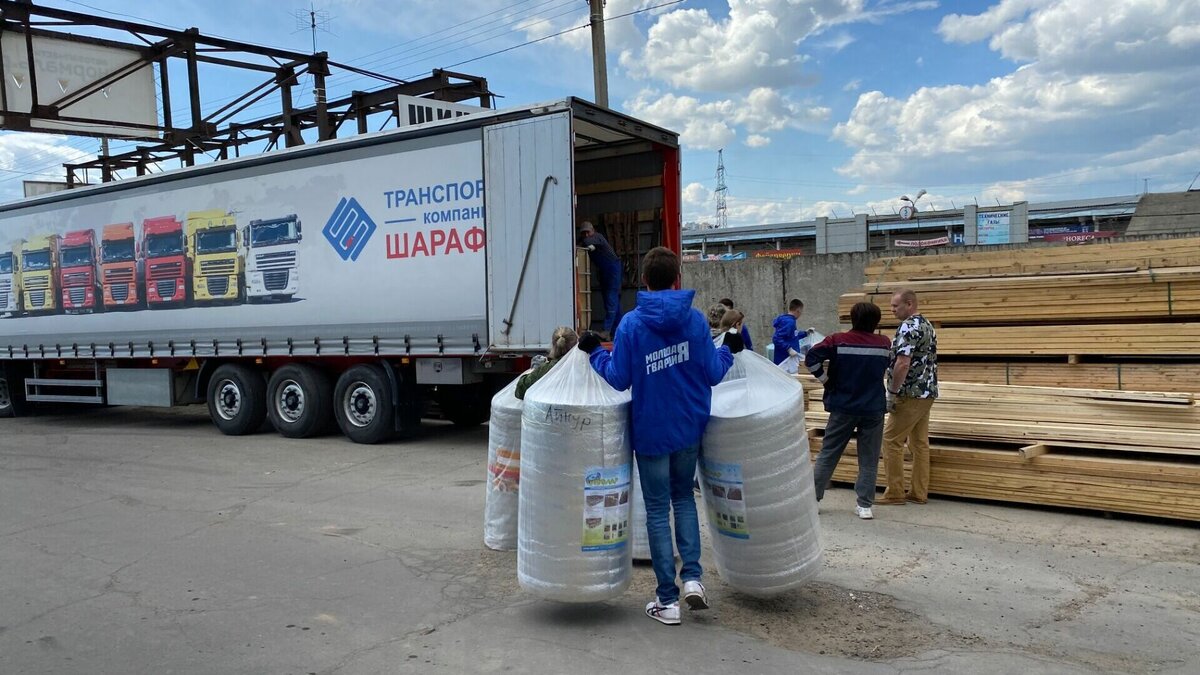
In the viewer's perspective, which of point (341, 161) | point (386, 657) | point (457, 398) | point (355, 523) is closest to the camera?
point (386, 657)

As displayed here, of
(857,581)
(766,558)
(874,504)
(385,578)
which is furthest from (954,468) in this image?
(385,578)

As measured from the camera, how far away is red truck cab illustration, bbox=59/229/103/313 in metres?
13.2

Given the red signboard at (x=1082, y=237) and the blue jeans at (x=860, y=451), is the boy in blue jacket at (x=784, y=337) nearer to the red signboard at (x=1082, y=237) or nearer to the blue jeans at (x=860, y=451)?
the blue jeans at (x=860, y=451)

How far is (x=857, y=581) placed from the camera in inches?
199

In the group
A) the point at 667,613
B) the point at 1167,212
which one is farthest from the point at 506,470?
the point at 1167,212

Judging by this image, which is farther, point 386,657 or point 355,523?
point 355,523

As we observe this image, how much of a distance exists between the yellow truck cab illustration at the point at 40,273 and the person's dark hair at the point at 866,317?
506 inches

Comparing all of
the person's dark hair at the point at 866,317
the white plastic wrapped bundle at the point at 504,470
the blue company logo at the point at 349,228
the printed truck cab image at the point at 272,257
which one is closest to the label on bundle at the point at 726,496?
the white plastic wrapped bundle at the point at 504,470

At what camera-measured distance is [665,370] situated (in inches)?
167

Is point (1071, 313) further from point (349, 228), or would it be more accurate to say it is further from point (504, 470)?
point (349, 228)

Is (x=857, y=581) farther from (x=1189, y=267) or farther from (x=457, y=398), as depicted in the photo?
(x=457, y=398)

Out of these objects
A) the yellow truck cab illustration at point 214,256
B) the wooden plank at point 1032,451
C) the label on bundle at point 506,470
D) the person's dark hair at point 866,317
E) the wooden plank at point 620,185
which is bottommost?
the wooden plank at point 1032,451

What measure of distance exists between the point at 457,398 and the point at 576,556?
23.9 ft

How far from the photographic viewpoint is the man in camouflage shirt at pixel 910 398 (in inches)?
258
